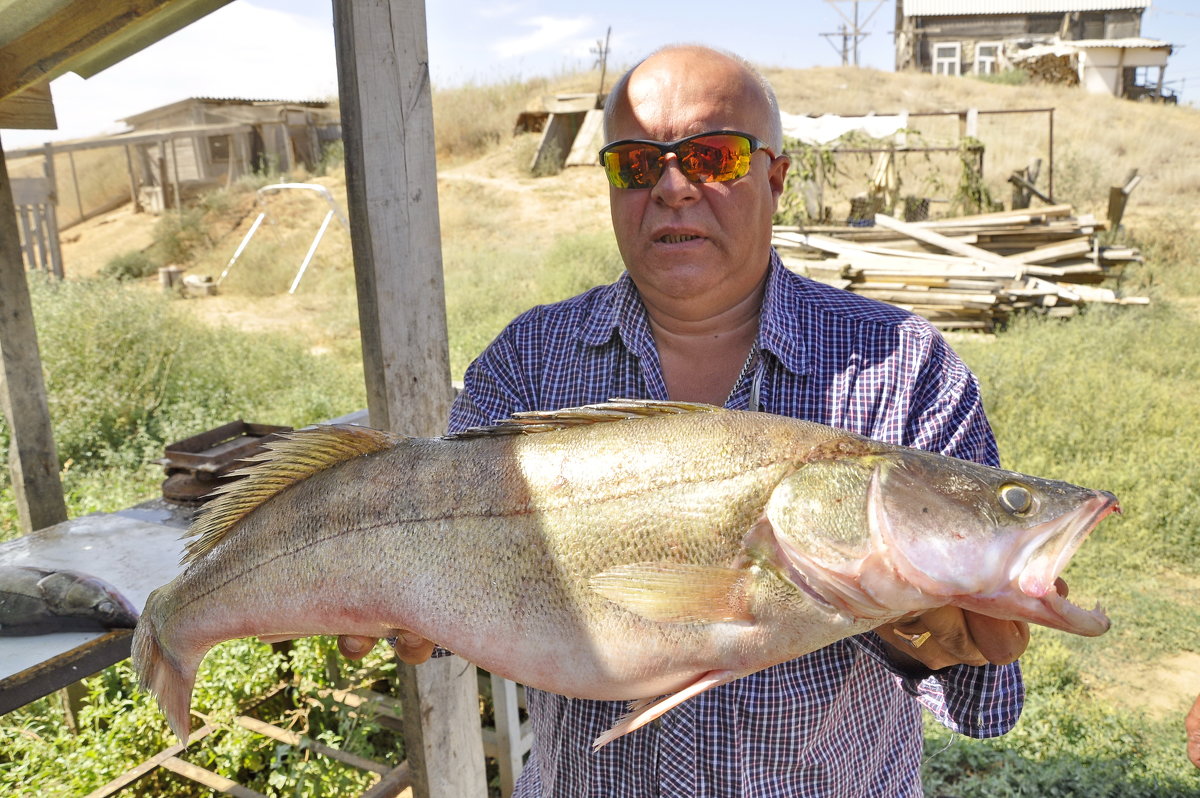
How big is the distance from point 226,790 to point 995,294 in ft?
39.8

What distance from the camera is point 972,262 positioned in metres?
13.7

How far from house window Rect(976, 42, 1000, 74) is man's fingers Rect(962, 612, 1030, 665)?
47.9 m

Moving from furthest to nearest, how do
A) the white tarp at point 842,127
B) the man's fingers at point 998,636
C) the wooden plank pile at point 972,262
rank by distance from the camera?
the white tarp at point 842,127 → the wooden plank pile at point 972,262 → the man's fingers at point 998,636

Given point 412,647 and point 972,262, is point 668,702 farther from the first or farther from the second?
point 972,262

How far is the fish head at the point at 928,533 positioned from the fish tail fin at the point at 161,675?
1.46 metres

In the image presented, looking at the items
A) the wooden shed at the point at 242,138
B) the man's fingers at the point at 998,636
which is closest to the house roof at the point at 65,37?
the man's fingers at the point at 998,636

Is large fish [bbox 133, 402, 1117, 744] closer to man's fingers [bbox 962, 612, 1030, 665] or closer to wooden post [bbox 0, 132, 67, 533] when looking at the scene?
man's fingers [bbox 962, 612, 1030, 665]

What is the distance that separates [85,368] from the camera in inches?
375

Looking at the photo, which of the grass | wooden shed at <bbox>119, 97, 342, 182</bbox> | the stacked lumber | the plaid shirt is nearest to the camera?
the plaid shirt

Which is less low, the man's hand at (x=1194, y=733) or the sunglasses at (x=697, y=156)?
the sunglasses at (x=697, y=156)

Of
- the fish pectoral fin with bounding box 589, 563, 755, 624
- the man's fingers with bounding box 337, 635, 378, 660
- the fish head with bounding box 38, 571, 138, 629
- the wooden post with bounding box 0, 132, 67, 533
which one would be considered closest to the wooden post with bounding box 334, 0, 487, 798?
the man's fingers with bounding box 337, 635, 378, 660

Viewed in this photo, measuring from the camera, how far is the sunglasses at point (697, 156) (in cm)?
204

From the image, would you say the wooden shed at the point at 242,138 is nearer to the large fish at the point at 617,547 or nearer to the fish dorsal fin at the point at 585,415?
the large fish at the point at 617,547

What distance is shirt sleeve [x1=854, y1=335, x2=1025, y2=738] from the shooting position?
6.10ft
